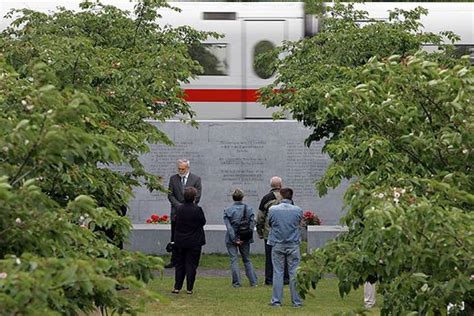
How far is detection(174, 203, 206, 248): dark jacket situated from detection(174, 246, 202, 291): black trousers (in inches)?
3.6

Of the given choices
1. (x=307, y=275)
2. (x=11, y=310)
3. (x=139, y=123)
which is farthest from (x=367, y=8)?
(x=11, y=310)

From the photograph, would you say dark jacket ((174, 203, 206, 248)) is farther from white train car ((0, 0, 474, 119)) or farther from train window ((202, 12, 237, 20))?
train window ((202, 12, 237, 20))

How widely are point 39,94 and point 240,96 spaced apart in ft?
58.9

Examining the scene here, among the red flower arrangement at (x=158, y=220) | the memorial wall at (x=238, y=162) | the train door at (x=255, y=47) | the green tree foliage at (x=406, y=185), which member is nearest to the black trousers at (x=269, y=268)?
the red flower arrangement at (x=158, y=220)

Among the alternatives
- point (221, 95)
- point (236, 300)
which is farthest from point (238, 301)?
point (221, 95)

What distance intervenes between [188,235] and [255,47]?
7.82 meters

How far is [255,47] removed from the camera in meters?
24.6

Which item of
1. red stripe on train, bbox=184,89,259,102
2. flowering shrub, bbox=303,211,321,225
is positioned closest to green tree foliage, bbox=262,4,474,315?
flowering shrub, bbox=303,211,321,225

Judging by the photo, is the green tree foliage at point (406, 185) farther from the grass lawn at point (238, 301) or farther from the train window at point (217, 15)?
the train window at point (217, 15)

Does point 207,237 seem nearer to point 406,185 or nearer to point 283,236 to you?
point 283,236

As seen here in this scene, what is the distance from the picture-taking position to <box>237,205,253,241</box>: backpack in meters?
17.8

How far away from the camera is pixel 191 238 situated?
17.4 metres

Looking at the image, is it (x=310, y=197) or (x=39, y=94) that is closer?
(x=39, y=94)

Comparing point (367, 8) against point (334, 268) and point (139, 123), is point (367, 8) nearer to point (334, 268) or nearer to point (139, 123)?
point (139, 123)
